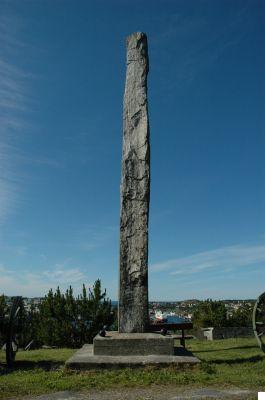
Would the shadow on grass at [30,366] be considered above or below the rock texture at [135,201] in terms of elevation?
below

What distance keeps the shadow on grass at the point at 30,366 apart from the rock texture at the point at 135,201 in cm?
150

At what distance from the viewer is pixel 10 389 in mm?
6051

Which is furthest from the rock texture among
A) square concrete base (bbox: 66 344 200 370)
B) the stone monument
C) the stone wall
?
the stone wall

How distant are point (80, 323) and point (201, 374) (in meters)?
13.1

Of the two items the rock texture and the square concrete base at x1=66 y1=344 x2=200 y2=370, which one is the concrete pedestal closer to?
the square concrete base at x1=66 y1=344 x2=200 y2=370

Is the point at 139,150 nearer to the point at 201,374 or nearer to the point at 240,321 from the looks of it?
the point at 201,374

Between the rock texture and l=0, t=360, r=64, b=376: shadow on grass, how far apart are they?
150 cm

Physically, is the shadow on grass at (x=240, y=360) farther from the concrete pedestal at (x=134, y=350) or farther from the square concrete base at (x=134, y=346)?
the square concrete base at (x=134, y=346)

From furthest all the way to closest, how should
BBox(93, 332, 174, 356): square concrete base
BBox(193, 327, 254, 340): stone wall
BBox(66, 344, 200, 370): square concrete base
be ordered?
BBox(193, 327, 254, 340): stone wall < BBox(93, 332, 174, 356): square concrete base < BBox(66, 344, 200, 370): square concrete base

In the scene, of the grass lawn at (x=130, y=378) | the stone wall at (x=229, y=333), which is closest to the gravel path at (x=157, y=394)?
the grass lawn at (x=130, y=378)

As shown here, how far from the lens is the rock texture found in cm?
845

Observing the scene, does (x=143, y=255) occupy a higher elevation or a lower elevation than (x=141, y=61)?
lower

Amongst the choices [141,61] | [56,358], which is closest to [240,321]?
[56,358]

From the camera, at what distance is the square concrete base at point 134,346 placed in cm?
775
